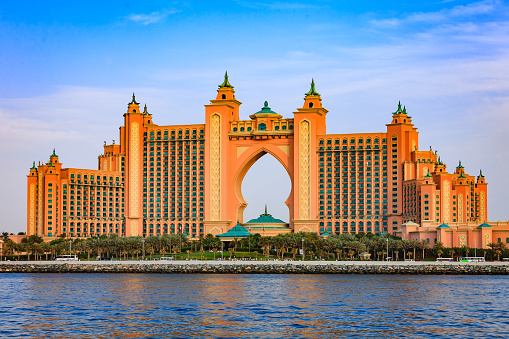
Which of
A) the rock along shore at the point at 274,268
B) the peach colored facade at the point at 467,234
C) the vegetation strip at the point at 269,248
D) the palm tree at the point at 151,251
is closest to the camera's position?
the rock along shore at the point at 274,268

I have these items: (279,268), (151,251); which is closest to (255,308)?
(279,268)

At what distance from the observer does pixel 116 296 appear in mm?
95500

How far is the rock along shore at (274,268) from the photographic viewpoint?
145 metres

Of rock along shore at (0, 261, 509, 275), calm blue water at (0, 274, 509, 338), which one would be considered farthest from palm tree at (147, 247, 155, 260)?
calm blue water at (0, 274, 509, 338)

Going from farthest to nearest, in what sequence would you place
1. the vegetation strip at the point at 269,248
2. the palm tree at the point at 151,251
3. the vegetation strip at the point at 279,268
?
the palm tree at the point at 151,251 → the vegetation strip at the point at 269,248 → the vegetation strip at the point at 279,268

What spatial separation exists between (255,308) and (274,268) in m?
67.9

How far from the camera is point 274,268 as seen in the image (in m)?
150

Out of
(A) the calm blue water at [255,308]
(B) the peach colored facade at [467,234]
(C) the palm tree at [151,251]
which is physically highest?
(B) the peach colored facade at [467,234]

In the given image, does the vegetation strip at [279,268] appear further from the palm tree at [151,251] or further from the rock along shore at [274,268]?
the palm tree at [151,251]

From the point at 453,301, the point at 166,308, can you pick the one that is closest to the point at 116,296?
the point at 166,308

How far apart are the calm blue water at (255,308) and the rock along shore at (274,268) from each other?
74.5 feet

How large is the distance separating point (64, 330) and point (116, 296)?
29565 mm

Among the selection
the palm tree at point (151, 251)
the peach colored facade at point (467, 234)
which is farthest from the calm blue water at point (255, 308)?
the palm tree at point (151, 251)

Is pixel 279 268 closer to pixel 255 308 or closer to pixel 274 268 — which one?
pixel 274 268
